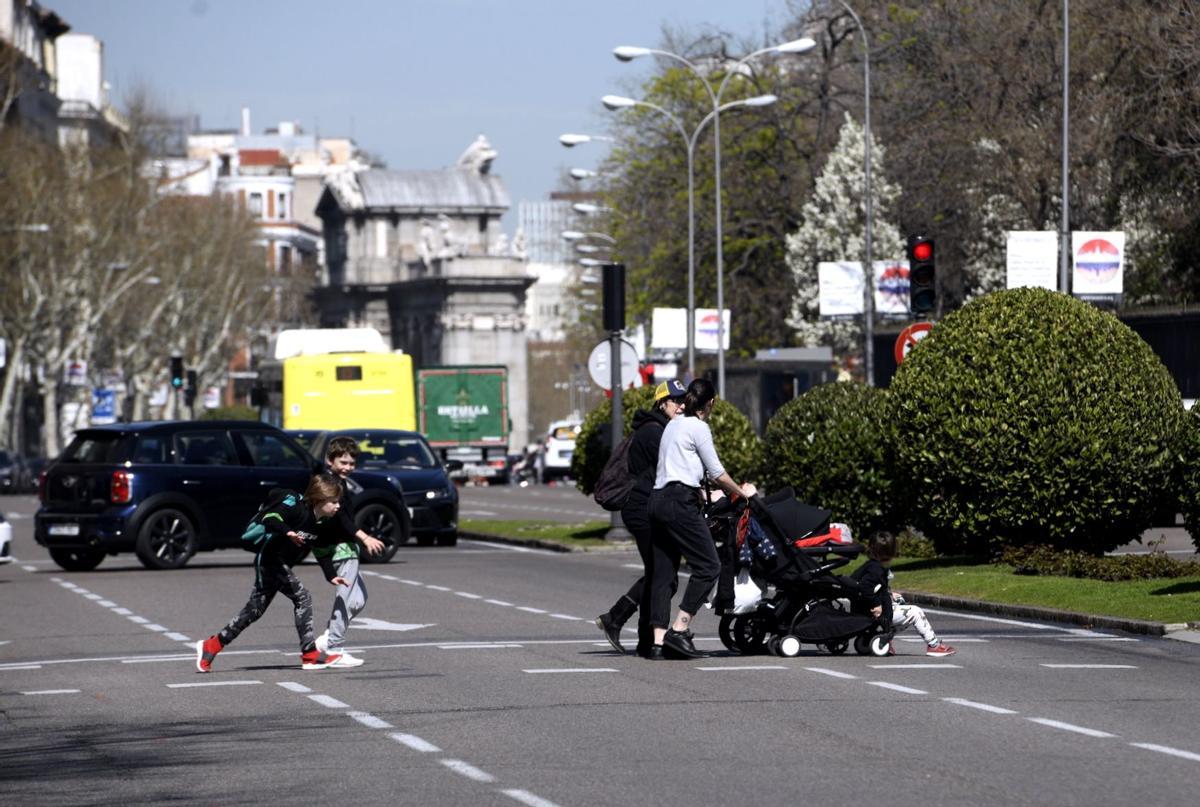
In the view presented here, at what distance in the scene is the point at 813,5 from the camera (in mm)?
66562

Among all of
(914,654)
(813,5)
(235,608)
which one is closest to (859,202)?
(813,5)

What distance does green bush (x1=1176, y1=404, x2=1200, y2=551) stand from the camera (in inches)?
822

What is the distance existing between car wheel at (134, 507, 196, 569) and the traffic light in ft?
31.0

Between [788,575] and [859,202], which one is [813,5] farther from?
[788,575]

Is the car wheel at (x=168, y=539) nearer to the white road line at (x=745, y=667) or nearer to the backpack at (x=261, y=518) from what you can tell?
the backpack at (x=261, y=518)

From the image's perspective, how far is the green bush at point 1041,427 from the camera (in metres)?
24.6

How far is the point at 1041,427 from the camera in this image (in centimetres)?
2469

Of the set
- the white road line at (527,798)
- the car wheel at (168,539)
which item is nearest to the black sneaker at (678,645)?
the white road line at (527,798)

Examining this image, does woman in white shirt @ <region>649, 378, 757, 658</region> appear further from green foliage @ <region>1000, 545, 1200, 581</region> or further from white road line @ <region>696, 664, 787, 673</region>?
green foliage @ <region>1000, 545, 1200, 581</region>

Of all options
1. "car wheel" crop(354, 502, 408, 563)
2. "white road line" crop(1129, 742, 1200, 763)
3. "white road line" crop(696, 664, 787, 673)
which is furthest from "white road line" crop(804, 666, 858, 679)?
"car wheel" crop(354, 502, 408, 563)

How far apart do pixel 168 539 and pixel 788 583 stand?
1549 cm

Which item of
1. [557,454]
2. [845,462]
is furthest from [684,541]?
[557,454]

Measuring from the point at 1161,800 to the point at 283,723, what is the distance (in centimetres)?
503

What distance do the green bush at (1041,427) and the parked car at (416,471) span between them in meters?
12.4
